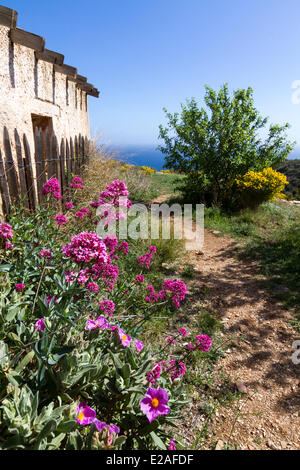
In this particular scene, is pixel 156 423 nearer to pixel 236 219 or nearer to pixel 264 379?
pixel 264 379

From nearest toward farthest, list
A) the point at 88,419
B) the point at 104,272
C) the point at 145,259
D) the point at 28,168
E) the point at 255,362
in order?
the point at 88,419 < the point at 104,272 < the point at 145,259 < the point at 255,362 < the point at 28,168

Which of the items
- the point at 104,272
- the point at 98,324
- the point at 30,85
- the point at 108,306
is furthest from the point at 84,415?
the point at 30,85

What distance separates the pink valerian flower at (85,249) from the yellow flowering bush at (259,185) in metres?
7.21

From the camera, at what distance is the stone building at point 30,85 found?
3.74m

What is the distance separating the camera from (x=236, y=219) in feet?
24.7

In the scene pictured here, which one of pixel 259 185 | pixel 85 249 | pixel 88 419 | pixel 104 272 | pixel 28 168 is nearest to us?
pixel 88 419

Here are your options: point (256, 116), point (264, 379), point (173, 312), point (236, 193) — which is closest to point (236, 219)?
point (236, 193)

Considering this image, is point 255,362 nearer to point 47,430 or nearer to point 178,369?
point 178,369

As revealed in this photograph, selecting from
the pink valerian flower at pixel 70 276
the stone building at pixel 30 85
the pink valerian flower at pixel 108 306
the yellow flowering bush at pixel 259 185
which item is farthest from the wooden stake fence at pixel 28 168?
the yellow flowering bush at pixel 259 185

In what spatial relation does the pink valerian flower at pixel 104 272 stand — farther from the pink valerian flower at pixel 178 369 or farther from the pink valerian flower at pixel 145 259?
the pink valerian flower at pixel 178 369

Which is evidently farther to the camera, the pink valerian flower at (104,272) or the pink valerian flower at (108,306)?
the pink valerian flower at (108,306)

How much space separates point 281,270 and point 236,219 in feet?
9.53

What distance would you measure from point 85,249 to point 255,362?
7.92ft

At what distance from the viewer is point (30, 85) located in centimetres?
448
